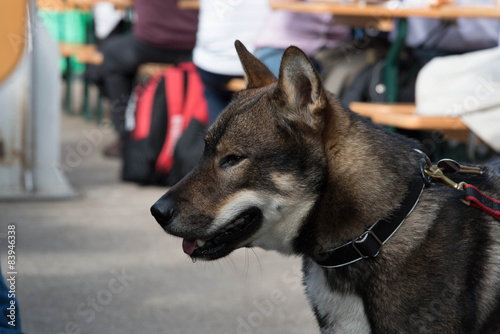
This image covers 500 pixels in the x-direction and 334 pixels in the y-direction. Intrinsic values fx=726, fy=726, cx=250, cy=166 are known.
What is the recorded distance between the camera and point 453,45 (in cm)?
622

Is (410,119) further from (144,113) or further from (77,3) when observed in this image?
(77,3)

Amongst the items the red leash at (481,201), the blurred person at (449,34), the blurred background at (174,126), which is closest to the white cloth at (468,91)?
the blurred background at (174,126)

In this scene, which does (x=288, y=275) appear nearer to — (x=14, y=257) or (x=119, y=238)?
(x=119, y=238)

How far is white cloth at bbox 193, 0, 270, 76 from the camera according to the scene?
6.25 metres

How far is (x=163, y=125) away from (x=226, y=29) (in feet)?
4.05

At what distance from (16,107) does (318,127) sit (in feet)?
13.5

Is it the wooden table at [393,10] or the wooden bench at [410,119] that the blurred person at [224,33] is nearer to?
the wooden table at [393,10]

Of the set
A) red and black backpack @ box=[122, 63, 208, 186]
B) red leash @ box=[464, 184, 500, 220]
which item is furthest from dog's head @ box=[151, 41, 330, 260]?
red and black backpack @ box=[122, 63, 208, 186]

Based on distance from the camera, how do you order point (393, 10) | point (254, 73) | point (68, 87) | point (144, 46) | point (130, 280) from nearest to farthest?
point (254, 73)
point (130, 280)
point (393, 10)
point (144, 46)
point (68, 87)

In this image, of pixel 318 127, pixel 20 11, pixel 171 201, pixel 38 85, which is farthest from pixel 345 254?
pixel 38 85

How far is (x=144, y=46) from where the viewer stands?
316 inches

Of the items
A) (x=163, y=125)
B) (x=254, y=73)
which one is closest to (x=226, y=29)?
(x=163, y=125)

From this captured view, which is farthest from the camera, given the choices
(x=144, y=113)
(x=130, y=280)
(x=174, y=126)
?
(x=144, y=113)

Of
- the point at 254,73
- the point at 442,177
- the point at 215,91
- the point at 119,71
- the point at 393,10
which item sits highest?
the point at 393,10
